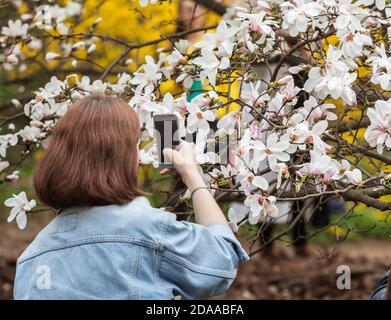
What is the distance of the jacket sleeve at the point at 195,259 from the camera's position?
7.29ft

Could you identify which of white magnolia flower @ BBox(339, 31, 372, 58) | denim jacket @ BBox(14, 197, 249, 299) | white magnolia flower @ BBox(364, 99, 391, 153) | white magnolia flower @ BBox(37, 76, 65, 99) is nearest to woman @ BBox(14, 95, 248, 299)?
denim jacket @ BBox(14, 197, 249, 299)

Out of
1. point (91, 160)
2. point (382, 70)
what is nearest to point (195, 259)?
point (91, 160)

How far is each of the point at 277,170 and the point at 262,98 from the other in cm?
36

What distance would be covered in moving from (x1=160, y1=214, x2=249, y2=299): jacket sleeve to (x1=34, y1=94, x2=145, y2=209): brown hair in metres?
0.19

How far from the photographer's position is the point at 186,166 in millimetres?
2396

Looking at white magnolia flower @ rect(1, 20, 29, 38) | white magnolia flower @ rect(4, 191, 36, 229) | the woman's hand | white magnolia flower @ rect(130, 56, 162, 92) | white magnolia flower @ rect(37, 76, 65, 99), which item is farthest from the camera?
white magnolia flower @ rect(1, 20, 29, 38)

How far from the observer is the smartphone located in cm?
249

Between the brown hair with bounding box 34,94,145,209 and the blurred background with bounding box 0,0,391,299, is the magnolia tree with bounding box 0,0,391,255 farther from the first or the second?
the blurred background with bounding box 0,0,391,299

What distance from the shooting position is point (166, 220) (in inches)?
88.1

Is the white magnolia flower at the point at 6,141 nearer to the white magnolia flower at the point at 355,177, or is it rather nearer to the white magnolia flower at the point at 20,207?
the white magnolia flower at the point at 20,207

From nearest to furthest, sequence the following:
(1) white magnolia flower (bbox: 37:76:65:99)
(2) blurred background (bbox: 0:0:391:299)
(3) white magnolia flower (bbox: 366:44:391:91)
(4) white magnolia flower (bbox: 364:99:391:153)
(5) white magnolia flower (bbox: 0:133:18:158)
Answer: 1. (4) white magnolia flower (bbox: 364:99:391:153)
2. (3) white magnolia flower (bbox: 366:44:391:91)
3. (1) white magnolia flower (bbox: 37:76:65:99)
4. (5) white magnolia flower (bbox: 0:133:18:158)
5. (2) blurred background (bbox: 0:0:391:299)
